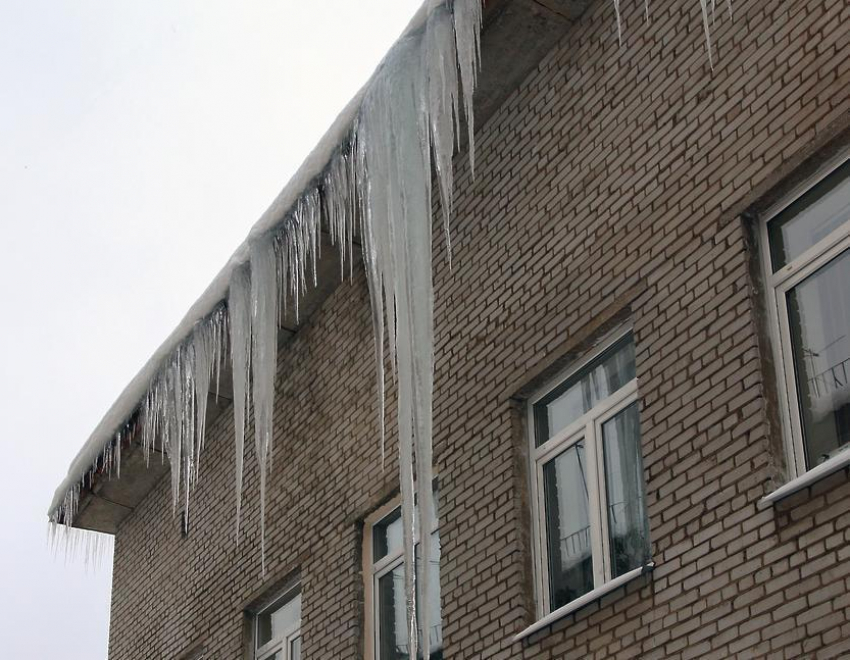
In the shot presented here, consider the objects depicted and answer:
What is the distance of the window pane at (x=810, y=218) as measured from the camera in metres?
5.45

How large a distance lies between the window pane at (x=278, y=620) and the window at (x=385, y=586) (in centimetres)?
104

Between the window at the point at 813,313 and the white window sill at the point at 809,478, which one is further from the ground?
the window at the point at 813,313

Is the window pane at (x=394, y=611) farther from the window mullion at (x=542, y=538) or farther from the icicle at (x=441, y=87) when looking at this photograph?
the icicle at (x=441, y=87)

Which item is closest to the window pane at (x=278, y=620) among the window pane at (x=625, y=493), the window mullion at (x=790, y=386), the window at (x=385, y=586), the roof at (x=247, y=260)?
the window at (x=385, y=586)

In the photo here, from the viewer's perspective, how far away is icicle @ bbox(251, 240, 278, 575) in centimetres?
837

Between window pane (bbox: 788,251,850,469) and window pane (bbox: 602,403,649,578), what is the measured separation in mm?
940

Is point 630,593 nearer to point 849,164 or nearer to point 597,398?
point 597,398

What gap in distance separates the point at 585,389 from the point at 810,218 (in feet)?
4.99

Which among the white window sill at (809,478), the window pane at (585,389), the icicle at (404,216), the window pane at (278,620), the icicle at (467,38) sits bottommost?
the white window sill at (809,478)

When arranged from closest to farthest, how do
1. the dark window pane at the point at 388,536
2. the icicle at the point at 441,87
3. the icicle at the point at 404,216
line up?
the icicle at the point at 404,216 < the icicle at the point at 441,87 < the dark window pane at the point at 388,536

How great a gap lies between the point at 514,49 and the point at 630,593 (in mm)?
3036

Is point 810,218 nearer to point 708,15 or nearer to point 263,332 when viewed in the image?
point 708,15

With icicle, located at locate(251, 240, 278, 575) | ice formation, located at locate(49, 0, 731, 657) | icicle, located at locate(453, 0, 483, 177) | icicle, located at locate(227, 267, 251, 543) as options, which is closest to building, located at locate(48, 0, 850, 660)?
icicle, located at locate(453, 0, 483, 177)

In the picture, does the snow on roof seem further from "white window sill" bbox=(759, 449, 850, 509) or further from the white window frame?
"white window sill" bbox=(759, 449, 850, 509)
